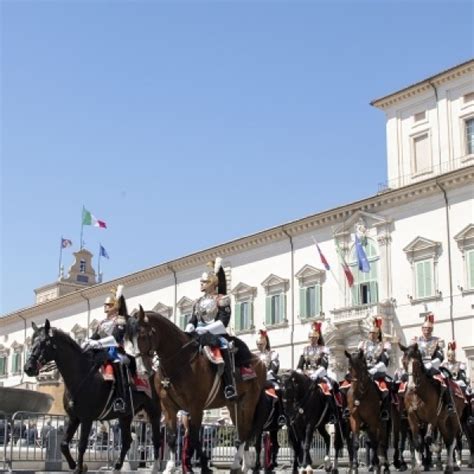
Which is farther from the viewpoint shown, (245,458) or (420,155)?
(420,155)

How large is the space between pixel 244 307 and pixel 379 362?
3262 cm

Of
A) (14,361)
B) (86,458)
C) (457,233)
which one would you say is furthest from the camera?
(14,361)

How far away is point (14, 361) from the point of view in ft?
246

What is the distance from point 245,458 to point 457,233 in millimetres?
27012

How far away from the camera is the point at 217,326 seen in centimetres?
1294

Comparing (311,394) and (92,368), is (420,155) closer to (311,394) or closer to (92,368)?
(311,394)

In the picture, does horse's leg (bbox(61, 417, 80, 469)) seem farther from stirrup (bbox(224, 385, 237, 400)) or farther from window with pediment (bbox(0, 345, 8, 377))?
window with pediment (bbox(0, 345, 8, 377))

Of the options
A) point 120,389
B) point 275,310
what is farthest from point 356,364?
point 275,310

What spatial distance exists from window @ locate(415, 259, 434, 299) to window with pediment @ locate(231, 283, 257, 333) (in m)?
12.5

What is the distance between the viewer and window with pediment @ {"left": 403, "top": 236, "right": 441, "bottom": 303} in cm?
3897

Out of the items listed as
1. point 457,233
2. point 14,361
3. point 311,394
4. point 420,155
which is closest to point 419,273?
point 457,233

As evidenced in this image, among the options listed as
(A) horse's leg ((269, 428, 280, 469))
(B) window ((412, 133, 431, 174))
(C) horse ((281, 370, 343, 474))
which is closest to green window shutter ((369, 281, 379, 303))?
(B) window ((412, 133, 431, 174))

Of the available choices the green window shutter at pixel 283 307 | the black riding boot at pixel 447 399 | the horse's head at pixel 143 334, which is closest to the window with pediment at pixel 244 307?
the green window shutter at pixel 283 307

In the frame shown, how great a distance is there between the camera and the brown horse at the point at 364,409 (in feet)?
54.9
